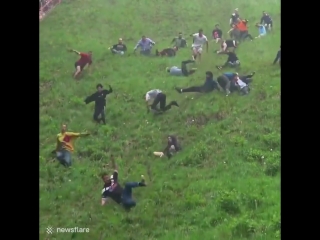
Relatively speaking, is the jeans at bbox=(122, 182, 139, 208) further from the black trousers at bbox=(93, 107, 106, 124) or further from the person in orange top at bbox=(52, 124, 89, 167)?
the black trousers at bbox=(93, 107, 106, 124)

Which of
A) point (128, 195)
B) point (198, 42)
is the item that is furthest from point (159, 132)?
point (198, 42)

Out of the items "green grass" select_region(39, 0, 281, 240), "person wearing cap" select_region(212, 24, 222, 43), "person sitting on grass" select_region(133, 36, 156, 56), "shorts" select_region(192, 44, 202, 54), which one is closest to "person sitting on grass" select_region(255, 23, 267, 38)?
"green grass" select_region(39, 0, 281, 240)

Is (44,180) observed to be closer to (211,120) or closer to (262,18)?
(211,120)

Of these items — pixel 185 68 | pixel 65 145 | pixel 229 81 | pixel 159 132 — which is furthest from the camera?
pixel 185 68

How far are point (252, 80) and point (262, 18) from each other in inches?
69.8

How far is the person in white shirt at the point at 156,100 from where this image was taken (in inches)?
521

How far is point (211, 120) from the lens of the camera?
42.6ft

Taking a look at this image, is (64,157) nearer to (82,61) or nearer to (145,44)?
(82,61)

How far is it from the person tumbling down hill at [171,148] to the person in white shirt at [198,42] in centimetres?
271

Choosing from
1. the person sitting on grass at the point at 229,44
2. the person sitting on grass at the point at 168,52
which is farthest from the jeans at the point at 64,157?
the person sitting on grass at the point at 229,44

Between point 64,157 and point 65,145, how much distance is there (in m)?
0.31

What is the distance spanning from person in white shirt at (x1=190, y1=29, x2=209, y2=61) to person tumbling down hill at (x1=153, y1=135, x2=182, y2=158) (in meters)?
2.71

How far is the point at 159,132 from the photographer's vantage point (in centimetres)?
1286

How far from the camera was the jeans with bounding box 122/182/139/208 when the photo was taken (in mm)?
11594
